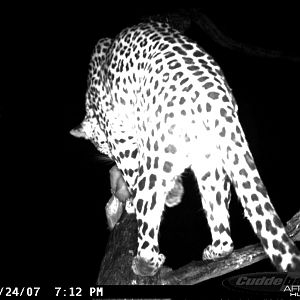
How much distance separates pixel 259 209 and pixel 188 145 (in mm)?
394

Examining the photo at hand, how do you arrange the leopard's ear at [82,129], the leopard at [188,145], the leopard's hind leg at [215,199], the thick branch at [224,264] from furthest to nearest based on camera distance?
1. the leopard's ear at [82,129]
2. the leopard's hind leg at [215,199]
3. the thick branch at [224,264]
4. the leopard at [188,145]

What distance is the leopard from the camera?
153 cm

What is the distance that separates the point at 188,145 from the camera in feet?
5.57

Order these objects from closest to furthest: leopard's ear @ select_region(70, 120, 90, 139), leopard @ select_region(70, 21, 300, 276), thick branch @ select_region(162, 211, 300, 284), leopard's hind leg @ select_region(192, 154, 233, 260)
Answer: leopard @ select_region(70, 21, 300, 276) → thick branch @ select_region(162, 211, 300, 284) → leopard's hind leg @ select_region(192, 154, 233, 260) → leopard's ear @ select_region(70, 120, 90, 139)

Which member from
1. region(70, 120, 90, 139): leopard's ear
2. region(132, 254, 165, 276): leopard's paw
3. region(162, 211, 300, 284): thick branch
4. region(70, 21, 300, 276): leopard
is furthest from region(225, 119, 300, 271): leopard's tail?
region(70, 120, 90, 139): leopard's ear

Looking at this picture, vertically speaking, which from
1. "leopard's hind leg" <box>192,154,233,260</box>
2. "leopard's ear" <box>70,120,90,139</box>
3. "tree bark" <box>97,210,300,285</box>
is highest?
"leopard's ear" <box>70,120,90,139</box>

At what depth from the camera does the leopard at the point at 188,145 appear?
1.53 metres

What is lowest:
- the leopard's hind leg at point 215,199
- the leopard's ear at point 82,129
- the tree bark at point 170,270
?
the tree bark at point 170,270

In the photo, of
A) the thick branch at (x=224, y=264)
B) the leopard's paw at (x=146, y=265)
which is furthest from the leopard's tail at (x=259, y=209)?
the leopard's paw at (x=146, y=265)

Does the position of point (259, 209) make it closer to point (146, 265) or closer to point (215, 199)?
point (215, 199)

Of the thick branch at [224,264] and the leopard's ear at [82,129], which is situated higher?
the leopard's ear at [82,129]

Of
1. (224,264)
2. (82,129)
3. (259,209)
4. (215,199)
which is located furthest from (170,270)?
(82,129)

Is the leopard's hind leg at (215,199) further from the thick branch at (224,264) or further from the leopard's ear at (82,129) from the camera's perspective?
the leopard's ear at (82,129)

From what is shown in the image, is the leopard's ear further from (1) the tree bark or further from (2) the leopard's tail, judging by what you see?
(2) the leopard's tail
